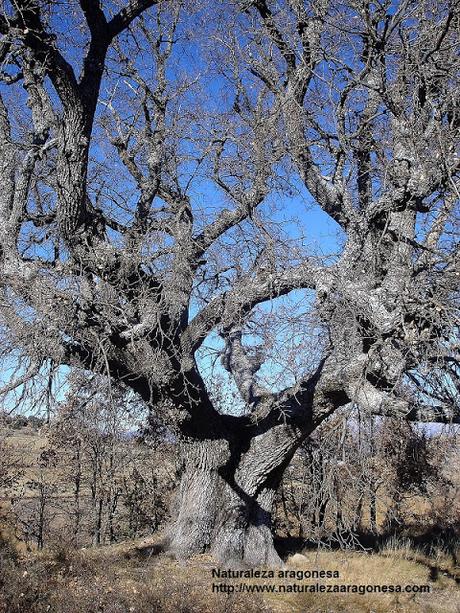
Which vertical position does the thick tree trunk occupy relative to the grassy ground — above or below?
above

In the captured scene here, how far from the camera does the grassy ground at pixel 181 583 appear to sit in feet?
20.2

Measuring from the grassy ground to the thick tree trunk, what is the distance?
1.21 ft

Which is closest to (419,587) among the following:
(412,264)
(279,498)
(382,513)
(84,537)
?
(412,264)

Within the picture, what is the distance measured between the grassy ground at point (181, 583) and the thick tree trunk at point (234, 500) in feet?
1.21

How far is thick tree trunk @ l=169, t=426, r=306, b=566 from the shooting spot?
881cm

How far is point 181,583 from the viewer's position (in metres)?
7.16

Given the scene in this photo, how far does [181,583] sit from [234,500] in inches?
76.3

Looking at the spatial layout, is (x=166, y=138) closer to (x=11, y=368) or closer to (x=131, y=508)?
(x=11, y=368)

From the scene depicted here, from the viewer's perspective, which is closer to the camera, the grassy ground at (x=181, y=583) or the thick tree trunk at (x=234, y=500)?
the grassy ground at (x=181, y=583)

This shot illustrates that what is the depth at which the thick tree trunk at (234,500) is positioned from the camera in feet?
28.9

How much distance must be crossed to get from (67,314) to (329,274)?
126 inches

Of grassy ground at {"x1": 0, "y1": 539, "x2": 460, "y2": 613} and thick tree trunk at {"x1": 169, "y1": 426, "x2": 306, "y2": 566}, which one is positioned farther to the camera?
thick tree trunk at {"x1": 169, "y1": 426, "x2": 306, "y2": 566}

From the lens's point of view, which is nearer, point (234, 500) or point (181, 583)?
point (181, 583)

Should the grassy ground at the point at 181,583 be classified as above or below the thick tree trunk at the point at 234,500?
below
